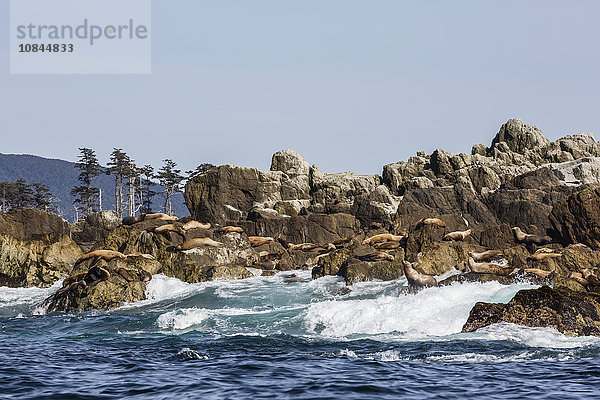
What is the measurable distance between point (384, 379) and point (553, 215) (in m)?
26.7

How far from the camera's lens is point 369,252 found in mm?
30281

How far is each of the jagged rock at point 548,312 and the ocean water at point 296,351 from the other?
1.28 feet

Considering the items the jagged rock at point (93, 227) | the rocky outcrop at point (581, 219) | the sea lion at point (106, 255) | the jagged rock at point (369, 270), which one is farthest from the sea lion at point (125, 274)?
the rocky outcrop at point (581, 219)

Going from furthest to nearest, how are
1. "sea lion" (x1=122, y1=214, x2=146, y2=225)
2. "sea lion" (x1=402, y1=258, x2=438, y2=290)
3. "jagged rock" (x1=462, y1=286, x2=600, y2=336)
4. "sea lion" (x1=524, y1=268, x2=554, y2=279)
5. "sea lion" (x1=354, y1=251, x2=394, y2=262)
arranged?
"sea lion" (x1=122, y1=214, x2=146, y2=225) → "sea lion" (x1=354, y1=251, x2=394, y2=262) → "sea lion" (x1=524, y1=268, x2=554, y2=279) → "sea lion" (x1=402, y1=258, x2=438, y2=290) → "jagged rock" (x1=462, y1=286, x2=600, y2=336)

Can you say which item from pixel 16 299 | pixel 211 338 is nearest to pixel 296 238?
pixel 16 299

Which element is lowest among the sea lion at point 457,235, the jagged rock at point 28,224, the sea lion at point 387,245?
the sea lion at point 387,245

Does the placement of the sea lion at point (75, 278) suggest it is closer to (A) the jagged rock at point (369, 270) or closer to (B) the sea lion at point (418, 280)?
(A) the jagged rock at point (369, 270)

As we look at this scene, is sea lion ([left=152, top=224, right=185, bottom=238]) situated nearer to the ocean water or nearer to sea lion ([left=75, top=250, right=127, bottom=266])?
sea lion ([left=75, top=250, right=127, bottom=266])

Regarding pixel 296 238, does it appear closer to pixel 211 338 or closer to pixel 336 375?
pixel 211 338

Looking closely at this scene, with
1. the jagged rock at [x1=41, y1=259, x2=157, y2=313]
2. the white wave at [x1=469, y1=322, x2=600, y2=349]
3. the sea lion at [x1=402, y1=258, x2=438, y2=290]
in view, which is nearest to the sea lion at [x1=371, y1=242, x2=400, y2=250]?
the sea lion at [x1=402, y1=258, x2=438, y2=290]

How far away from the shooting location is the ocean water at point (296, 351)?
10500 millimetres

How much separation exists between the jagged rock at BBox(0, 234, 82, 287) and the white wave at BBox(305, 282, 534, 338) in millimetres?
17709

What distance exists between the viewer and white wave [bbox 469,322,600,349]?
14.2 m

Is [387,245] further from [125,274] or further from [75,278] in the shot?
[75,278]
